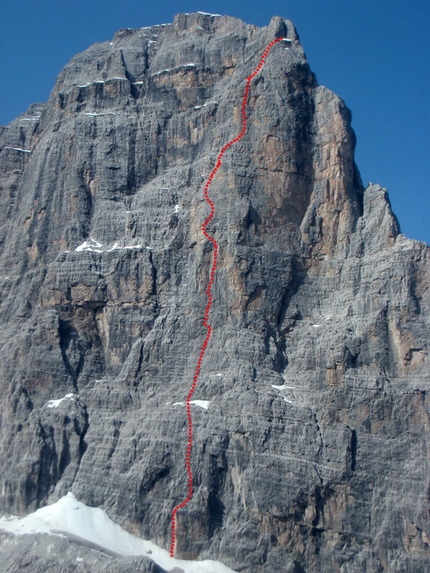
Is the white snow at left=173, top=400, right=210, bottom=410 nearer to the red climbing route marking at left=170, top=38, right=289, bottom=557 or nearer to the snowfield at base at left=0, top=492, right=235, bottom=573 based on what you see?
the red climbing route marking at left=170, top=38, right=289, bottom=557

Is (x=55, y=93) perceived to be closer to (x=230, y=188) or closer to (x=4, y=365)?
(x=230, y=188)

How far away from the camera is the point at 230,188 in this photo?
6838 cm

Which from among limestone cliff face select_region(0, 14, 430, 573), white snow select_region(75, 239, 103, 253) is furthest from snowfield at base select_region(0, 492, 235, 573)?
white snow select_region(75, 239, 103, 253)

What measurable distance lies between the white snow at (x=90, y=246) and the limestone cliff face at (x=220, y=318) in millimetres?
240

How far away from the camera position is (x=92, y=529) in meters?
57.8

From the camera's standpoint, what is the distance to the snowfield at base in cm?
5572

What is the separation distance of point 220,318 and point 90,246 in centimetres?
1334

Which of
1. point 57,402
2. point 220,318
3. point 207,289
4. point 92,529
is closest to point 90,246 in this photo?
point 207,289

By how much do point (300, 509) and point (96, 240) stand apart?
2827cm

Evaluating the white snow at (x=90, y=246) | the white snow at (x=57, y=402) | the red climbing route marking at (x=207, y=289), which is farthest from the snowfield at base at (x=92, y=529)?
the white snow at (x=90, y=246)

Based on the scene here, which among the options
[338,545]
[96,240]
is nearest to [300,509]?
[338,545]

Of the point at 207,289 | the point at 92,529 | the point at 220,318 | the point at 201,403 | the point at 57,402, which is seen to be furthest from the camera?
the point at 207,289

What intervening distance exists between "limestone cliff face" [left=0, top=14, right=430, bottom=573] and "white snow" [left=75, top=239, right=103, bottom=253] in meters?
0.24

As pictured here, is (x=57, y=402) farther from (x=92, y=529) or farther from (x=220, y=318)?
(x=220, y=318)
